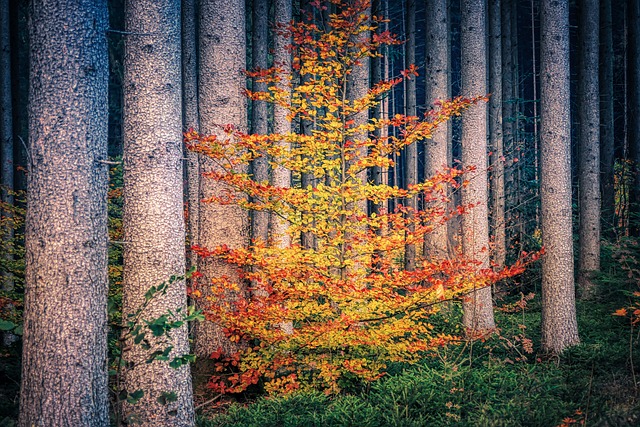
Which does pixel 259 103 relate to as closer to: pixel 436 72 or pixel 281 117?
pixel 281 117

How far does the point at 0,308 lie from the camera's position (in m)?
8.04

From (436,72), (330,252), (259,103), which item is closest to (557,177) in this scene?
(330,252)

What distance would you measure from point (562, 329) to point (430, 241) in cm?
429

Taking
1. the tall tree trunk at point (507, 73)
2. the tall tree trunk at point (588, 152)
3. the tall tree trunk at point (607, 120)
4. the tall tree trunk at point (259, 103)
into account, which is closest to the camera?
the tall tree trunk at point (259, 103)

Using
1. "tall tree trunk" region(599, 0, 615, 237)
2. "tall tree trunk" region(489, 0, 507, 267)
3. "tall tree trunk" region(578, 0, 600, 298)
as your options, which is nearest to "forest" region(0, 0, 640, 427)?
"tall tree trunk" region(578, 0, 600, 298)

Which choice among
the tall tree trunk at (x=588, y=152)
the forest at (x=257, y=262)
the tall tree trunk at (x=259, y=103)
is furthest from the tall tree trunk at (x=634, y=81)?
the tall tree trunk at (x=259, y=103)

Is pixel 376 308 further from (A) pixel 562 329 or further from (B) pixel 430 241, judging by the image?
(B) pixel 430 241

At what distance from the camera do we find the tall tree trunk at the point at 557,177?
7605 millimetres

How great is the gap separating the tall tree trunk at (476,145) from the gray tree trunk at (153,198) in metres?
5.85

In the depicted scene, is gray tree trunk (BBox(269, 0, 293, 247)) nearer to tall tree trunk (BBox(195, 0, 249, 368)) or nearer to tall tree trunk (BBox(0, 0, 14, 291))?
tall tree trunk (BBox(195, 0, 249, 368))

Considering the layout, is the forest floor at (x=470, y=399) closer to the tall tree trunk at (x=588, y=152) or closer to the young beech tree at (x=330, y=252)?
the young beech tree at (x=330, y=252)

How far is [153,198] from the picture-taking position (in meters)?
4.84

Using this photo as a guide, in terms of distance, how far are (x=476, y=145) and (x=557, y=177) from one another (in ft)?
5.76

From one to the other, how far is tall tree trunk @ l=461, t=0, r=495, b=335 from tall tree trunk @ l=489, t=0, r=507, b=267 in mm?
3337
